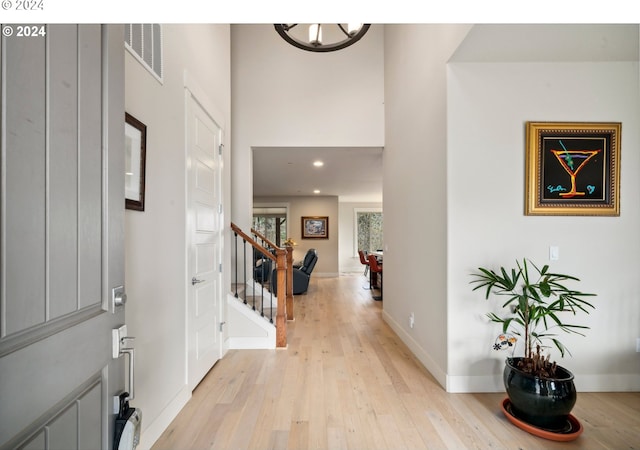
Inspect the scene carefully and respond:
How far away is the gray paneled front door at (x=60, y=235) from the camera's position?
59 centimetres

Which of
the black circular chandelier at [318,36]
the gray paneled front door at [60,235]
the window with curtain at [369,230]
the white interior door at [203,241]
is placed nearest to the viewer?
the gray paneled front door at [60,235]

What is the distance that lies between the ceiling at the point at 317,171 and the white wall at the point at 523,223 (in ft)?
6.88

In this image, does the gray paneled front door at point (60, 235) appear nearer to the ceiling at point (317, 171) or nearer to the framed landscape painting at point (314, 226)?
the ceiling at point (317, 171)

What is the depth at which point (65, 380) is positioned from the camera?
2.30 ft

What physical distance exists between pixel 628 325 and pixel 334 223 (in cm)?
792

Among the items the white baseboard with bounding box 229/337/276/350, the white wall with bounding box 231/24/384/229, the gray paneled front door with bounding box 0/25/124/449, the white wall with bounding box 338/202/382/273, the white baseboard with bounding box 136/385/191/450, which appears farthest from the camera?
the white wall with bounding box 338/202/382/273

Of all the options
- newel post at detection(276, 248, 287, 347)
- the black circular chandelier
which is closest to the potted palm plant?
newel post at detection(276, 248, 287, 347)

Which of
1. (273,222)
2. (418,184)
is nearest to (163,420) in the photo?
(418,184)

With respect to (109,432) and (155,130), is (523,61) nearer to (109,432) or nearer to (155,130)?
(155,130)

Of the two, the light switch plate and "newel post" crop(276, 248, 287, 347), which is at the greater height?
the light switch plate

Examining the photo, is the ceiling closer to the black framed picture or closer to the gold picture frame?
the gold picture frame

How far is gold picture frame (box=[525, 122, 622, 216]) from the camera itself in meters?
2.43

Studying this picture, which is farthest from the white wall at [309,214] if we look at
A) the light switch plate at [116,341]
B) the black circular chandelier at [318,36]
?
the light switch plate at [116,341]

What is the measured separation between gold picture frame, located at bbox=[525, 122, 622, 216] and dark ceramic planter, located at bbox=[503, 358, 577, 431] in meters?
1.27
